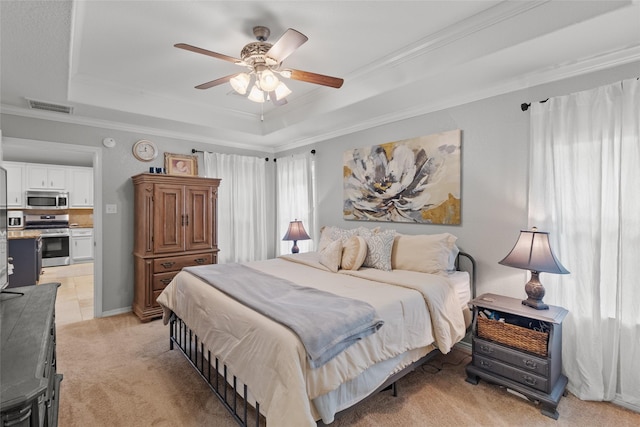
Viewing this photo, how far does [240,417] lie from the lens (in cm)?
208

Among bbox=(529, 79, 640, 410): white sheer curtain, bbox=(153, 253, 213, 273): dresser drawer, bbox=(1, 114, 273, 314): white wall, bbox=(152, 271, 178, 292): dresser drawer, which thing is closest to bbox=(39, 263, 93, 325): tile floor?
bbox=(1, 114, 273, 314): white wall

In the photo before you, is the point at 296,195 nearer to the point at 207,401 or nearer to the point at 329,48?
the point at 329,48

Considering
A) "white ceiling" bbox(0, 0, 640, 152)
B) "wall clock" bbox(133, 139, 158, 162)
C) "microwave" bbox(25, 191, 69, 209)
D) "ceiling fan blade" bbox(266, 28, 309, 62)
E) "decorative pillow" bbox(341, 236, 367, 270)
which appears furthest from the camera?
"microwave" bbox(25, 191, 69, 209)

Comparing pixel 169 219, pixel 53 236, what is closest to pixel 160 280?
pixel 169 219

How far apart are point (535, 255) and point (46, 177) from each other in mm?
9457

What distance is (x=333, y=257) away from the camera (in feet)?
10.6

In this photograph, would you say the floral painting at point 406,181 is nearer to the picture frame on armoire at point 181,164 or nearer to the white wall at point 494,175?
the white wall at point 494,175

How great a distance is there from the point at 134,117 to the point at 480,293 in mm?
4313

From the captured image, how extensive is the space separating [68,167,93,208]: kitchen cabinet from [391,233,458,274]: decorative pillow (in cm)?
808

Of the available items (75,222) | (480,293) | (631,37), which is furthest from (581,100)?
(75,222)

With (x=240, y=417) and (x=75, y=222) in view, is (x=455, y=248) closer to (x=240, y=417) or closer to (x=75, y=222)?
(x=240, y=417)

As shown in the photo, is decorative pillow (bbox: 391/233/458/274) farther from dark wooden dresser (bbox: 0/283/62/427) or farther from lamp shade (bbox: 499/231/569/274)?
dark wooden dresser (bbox: 0/283/62/427)

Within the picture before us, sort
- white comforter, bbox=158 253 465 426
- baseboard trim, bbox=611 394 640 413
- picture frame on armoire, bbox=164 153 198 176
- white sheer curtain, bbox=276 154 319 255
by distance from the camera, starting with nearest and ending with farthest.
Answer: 1. white comforter, bbox=158 253 465 426
2. baseboard trim, bbox=611 394 640 413
3. picture frame on armoire, bbox=164 153 198 176
4. white sheer curtain, bbox=276 154 319 255

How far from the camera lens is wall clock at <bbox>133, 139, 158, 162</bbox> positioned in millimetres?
4195
